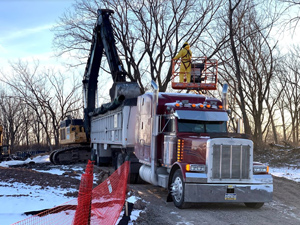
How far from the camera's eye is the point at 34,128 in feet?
218

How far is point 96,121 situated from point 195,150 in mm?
12443

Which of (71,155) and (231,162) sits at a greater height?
(231,162)

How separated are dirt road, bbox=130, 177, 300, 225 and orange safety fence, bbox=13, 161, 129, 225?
2.35 feet

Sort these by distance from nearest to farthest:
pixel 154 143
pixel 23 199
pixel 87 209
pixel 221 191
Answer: pixel 87 209 < pixel 23 199 < pixel 221 191 < pixel 154 143

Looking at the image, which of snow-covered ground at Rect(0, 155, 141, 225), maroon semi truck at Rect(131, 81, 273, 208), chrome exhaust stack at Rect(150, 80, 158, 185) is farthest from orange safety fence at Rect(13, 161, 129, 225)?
maroon semi truck at Rect(131, 81, 273, 208)

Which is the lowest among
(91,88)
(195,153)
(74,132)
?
(195,153)

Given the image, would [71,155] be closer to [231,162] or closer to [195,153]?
[195,153]

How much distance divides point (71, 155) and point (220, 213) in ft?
55.0

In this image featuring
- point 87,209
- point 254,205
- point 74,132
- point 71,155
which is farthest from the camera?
point 71,155

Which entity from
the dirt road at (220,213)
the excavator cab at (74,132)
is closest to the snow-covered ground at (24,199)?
the dirt road at (220,213)

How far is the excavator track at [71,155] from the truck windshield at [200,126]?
48.5 feet

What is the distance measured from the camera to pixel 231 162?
31.3 ft

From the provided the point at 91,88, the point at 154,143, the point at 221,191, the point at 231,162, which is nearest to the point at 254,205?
the point at 221,191

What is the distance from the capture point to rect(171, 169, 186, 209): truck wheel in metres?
9.62
